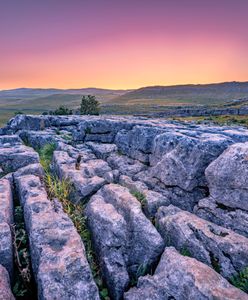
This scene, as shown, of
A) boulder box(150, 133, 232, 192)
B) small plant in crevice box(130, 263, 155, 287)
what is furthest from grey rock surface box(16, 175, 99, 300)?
boulder box(150, 133, 232, 192)

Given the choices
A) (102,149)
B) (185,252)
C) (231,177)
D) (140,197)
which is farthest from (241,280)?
(102,149)

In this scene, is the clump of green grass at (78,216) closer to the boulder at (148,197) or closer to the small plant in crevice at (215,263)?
the boulder at (148,197)

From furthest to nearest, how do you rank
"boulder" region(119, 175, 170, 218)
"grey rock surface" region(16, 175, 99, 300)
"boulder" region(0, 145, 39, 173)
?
"boulder" region(0, 145, 39, 173) → "boulder" region(119, 175, 170, 218) → "grey rock surface" region(16, 175, 99, 300)

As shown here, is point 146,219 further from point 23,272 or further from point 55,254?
point 23,272

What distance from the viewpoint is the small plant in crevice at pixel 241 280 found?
24.6 ft

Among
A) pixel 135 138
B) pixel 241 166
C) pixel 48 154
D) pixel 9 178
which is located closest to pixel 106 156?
pixel 135 138

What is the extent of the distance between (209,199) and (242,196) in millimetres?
1464

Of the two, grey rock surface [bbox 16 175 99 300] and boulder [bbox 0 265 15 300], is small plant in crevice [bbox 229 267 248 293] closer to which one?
grey rock surface [bbox 16 175 99 300]

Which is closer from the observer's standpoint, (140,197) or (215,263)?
(215,263)

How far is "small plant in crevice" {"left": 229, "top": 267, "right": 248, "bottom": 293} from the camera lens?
7.51 meters

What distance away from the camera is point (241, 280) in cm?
782

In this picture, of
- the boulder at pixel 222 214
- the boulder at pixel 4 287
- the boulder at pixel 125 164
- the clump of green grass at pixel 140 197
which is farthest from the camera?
the boulder at pixel 125 164

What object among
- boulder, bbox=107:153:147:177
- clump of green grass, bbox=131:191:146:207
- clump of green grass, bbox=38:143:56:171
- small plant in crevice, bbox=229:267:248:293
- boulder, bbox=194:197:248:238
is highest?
clump of green grass, bbox=38:143:56:171

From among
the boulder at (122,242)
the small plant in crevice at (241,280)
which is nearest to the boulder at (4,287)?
the boulder at (122,242)
